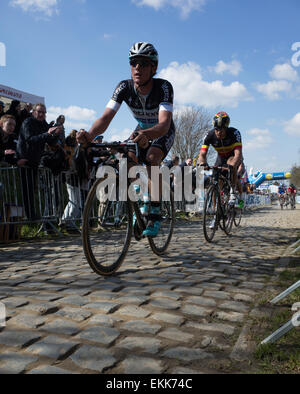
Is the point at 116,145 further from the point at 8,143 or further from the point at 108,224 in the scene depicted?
the point at 8,143

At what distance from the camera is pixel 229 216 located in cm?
805

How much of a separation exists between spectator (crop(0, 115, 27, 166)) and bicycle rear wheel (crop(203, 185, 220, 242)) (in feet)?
12.3

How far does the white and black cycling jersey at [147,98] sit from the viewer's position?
14.9ft

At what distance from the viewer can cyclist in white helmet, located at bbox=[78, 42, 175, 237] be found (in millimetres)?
4305

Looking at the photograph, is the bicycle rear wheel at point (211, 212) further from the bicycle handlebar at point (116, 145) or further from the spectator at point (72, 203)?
the bicycle handlebar at point (116, 145)

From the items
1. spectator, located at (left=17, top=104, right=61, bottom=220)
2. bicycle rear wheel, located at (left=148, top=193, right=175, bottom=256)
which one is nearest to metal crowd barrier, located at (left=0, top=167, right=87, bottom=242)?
spectator, located at (left=17, top=104, right=61, bottom=220)

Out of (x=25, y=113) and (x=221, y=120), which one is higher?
(x=25, y=113)

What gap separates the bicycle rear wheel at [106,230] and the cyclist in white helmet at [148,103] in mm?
366

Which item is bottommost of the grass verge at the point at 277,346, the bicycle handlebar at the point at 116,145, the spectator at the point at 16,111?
the grass verge at the point at 277,346

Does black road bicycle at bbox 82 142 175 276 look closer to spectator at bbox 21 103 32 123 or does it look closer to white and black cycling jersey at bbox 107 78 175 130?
white and black cycling jersey at bbox 107 78 175 130

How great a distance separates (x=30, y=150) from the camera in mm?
7234

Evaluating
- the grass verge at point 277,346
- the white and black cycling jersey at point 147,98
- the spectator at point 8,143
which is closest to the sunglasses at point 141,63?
the white and black cycling jersey at point 147,98

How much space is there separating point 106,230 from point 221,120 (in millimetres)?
4697

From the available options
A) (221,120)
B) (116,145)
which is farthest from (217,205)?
(116,145)
